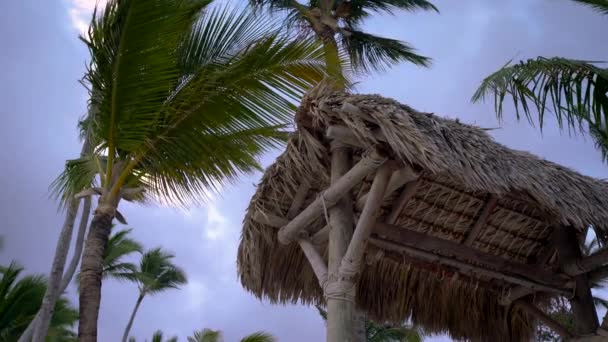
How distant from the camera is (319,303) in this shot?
6469mm

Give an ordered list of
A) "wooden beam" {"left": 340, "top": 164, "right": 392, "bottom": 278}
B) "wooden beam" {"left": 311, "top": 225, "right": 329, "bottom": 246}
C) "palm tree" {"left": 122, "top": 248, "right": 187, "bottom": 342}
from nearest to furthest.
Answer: "wooden beam" {"left": 340, "top": 164, "right": 392, "bottom": 278} < "wooden beam" {"left": 311, "top": 225, "right": 329, "bottom": 246} < "palm tree" {"left": 122, "top": 248, "right": 187, "bottom": 342}

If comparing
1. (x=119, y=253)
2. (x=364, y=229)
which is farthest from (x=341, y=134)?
(x=119, y=253)

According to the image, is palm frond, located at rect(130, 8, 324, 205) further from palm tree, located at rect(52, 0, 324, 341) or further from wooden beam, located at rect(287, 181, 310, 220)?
wooden beam, located at rect(287, 181, 310, 220)

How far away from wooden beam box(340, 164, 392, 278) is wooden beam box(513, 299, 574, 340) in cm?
257

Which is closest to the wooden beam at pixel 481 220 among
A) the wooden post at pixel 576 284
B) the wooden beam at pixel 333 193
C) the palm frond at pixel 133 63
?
the wooden post at pixel 576 284

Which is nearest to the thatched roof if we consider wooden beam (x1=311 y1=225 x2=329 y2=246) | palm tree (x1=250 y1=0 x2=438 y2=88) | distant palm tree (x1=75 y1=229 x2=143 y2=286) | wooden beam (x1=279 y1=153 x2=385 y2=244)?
wooden beam (x1=279 y1=153 x2=385 y2=244)

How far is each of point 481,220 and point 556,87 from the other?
140 centimetres

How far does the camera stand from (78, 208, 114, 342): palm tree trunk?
4914mm

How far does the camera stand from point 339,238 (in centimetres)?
473

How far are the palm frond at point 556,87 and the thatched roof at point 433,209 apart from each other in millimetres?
384

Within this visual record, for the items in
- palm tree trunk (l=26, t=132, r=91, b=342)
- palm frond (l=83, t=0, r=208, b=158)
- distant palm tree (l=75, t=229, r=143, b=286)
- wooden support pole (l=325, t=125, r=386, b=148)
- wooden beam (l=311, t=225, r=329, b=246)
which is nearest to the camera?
wooden support pole (l=325, t=125, r=386, b=148)

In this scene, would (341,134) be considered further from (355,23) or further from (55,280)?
(355,23)

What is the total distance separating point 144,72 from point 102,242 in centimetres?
136

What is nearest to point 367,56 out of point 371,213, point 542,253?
point 542,253
